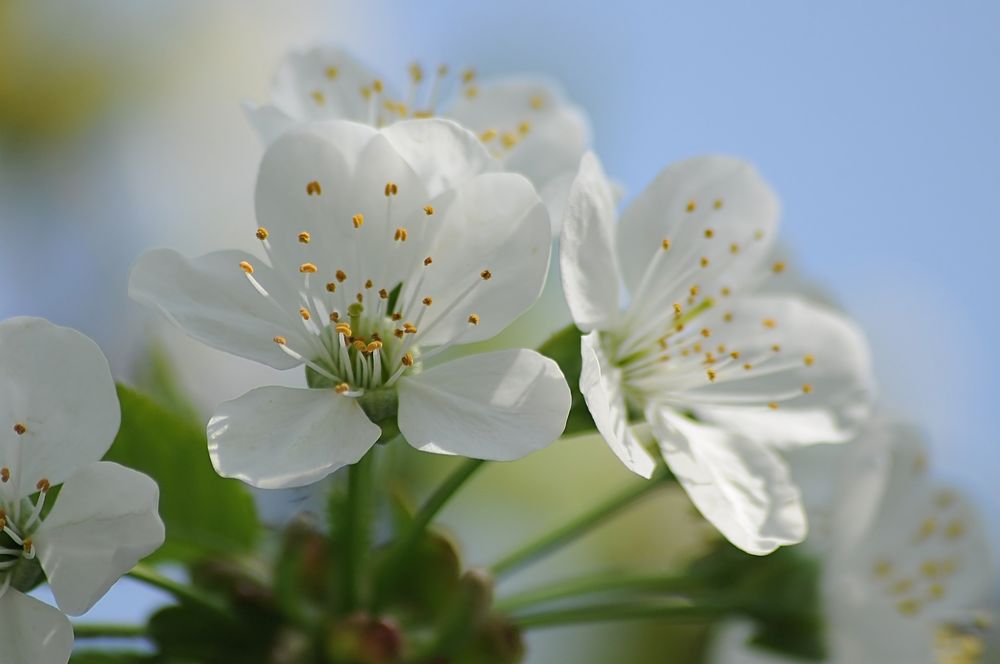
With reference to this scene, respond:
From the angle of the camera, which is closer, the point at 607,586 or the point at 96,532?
the point at 96,532

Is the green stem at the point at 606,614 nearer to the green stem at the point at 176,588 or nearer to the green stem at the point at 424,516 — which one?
the green stem at the point at 424,516

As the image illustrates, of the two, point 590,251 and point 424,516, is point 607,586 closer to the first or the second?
point 424,516

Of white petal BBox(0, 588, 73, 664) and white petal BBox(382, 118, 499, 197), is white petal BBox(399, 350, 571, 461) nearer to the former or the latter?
white petal BBox(382, 118, 499, 197)

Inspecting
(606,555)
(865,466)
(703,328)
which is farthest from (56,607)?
(606,555)

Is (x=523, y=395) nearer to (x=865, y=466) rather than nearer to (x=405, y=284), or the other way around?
(x=405, y=284)

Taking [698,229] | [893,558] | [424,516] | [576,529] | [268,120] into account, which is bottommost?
[893,558]

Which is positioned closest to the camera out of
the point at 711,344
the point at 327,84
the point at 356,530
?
the point at 356,530

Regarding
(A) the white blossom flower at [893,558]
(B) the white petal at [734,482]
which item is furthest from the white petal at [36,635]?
(A) the white blossom flower at [893,558]

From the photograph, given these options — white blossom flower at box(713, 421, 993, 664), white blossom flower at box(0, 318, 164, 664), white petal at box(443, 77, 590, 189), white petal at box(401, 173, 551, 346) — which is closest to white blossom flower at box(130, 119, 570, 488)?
white petal at box(401, 173, 551, 346)

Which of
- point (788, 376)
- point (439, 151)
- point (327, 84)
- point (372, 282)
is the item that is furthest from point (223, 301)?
point (788, 376)
